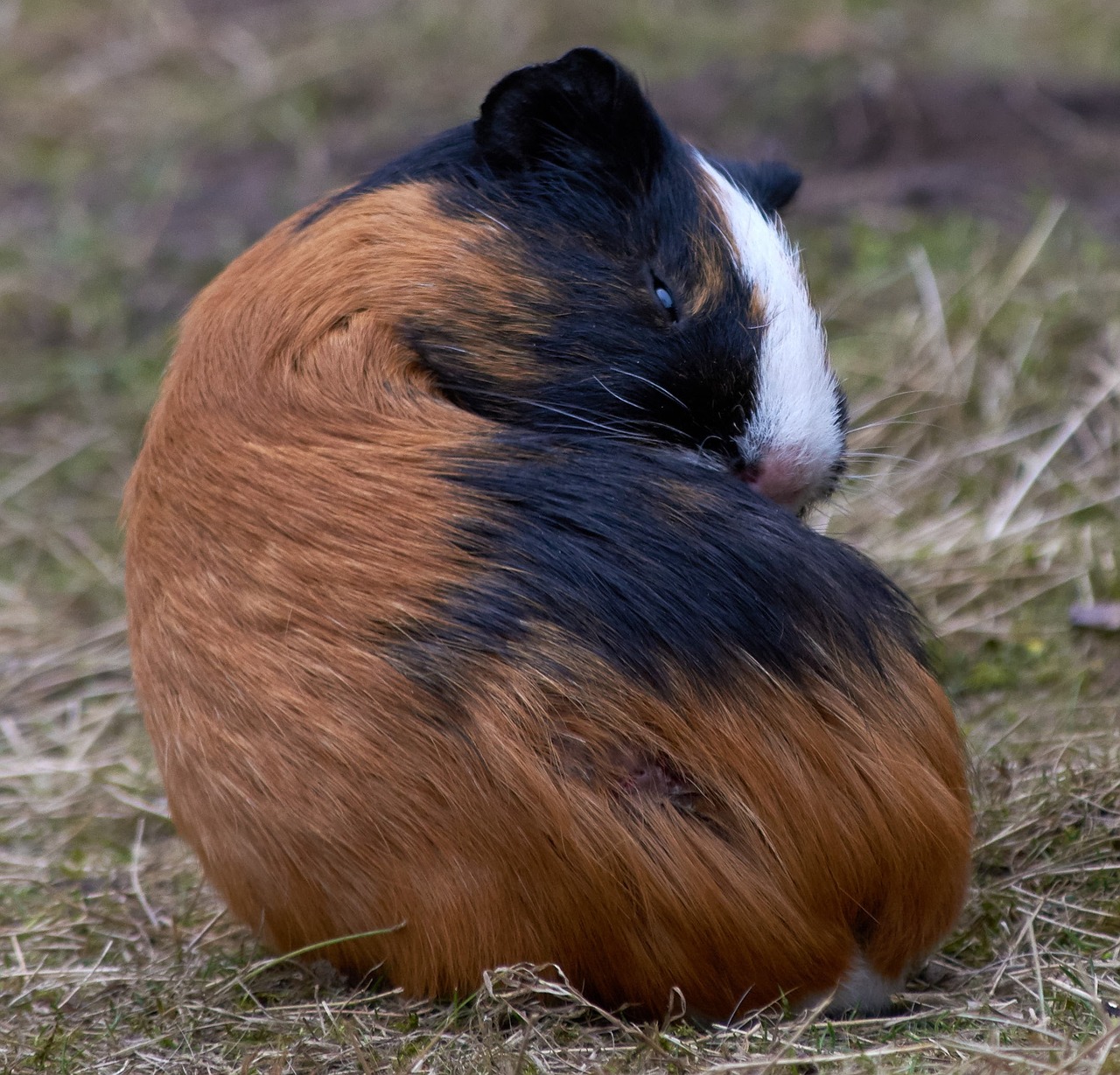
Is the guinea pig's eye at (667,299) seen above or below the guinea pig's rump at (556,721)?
above

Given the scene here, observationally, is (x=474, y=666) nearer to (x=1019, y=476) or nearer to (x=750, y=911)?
(x=750, y=911)

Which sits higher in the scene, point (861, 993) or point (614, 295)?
point (614, 295)

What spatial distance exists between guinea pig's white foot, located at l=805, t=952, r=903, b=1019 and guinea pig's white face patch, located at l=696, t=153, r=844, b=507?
84 centimetres

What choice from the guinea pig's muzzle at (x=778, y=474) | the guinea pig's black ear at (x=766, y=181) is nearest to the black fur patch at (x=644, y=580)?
the guinea pig's muzzle at (x=778, y=474)

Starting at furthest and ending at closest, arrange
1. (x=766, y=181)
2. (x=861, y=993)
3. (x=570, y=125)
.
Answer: (x=766, y=181) < (x=570, y=125) < (x=861, y=993)

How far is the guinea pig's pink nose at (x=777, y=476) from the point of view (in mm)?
2451

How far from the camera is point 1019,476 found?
4398mm

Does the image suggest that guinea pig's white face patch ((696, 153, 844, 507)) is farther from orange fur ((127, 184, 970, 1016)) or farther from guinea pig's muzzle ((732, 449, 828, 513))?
orange fur ((127, 184, 970, 1016))

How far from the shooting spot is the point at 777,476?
246cm

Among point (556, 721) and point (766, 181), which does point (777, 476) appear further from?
point (766, 181)

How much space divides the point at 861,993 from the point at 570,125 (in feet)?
5.59

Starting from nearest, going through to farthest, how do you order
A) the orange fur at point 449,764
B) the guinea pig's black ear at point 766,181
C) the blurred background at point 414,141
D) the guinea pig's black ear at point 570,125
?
1. the orange fur at point 449,764
2. the guinea pig's black ear at point 570,125
3. the guinea pig's black ear at point 766,181
4. the blurred background at point 414,141

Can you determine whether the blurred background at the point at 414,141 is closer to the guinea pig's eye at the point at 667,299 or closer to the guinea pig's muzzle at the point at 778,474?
the guinea pig's muzzle at the point at 778,474

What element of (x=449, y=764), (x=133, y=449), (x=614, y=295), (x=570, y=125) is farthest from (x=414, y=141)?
(x=449, y=764)
